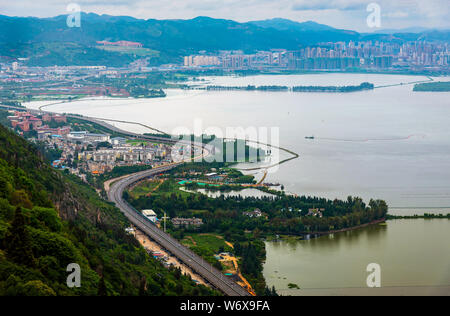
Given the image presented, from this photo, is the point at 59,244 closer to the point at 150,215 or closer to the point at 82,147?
the point at 150,215

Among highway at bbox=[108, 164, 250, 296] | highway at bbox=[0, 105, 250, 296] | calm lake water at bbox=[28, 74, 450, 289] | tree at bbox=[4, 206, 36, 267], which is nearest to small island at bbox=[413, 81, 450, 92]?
calm lake water at bbox=[28, 74, 450, 289]

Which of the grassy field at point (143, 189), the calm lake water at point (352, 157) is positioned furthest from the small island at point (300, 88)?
the grassy field at point (143, 189)

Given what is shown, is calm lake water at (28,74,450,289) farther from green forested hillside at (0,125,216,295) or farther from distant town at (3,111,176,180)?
distant town at (3,111,176,180)

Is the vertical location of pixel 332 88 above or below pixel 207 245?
above

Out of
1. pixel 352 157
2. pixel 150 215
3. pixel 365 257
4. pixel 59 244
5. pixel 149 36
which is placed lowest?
pixel 365 257

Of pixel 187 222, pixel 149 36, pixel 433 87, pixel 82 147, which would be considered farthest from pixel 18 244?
pixel 149 36
